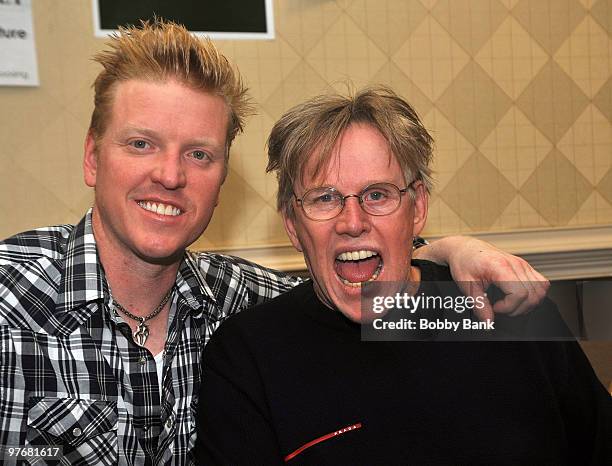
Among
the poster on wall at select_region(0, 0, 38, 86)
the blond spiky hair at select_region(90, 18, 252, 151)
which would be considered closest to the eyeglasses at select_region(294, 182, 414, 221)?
the blond spiky hair at select_region(90, 18, 252, 151)

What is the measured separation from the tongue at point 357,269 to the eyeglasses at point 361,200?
0.29 ft

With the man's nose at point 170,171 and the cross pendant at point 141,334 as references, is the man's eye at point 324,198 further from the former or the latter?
the cross pendant at point 141,334

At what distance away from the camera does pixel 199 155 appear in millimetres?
1352

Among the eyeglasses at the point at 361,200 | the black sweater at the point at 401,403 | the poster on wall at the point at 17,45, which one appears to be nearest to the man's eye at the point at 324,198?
the eyeglasses at the point at 361,200

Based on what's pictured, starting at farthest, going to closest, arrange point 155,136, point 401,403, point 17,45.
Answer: point 17,45, point 155,136, point 401,403

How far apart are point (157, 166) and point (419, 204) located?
505 mm

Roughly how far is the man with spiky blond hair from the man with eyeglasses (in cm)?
11

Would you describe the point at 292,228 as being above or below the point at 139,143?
below

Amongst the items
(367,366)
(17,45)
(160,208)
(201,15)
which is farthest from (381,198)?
(17,45)

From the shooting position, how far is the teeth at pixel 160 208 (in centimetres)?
131

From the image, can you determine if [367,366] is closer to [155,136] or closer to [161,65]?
[155,136]

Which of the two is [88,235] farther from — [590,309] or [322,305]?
[590,309]

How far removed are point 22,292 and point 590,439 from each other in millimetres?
1074

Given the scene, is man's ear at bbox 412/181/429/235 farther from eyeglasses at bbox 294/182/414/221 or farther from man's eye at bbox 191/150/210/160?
man's eye at bbox 191/150/210/160
